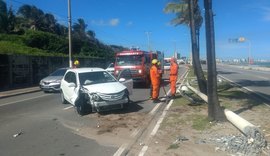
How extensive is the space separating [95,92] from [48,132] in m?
2.81

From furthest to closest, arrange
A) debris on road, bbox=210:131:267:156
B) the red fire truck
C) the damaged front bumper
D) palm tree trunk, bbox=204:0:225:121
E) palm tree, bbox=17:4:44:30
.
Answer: palm tree, bbox=17:4:44:30, the red fire truck, the damaged front bumper, palm tree trunk, bbox=204:0:225:121, debris on road, bbox=210:131:267:156

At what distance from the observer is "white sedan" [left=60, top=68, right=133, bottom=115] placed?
13.0 meters

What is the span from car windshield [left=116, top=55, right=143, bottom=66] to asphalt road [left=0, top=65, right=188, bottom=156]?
1005cm

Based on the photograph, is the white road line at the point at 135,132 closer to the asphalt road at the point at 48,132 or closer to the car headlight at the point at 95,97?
the asphalt road at the point at 48,132

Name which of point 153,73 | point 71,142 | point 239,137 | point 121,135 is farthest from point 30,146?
point 153,73

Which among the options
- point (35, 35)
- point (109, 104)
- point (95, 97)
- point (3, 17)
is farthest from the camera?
point (3, 17)

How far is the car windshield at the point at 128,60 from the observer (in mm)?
26281

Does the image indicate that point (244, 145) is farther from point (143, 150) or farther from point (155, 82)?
point (155, 82)

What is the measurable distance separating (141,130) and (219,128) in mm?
2004

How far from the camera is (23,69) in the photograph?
1166 inches

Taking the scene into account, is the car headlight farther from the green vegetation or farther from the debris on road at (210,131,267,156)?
the green vegetation

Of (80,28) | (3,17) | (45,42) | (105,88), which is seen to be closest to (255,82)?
(105,88)

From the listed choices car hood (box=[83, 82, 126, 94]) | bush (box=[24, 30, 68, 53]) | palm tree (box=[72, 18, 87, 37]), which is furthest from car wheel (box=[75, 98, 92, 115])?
palm tree (box=[72, 18, 87, 37])

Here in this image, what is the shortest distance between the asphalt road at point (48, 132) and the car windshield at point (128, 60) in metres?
10.1
